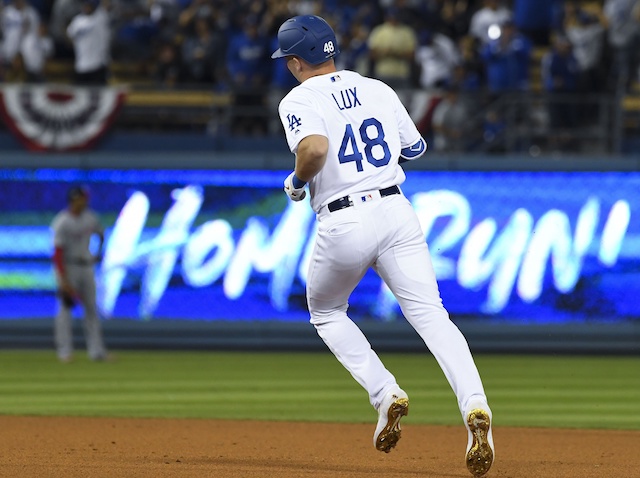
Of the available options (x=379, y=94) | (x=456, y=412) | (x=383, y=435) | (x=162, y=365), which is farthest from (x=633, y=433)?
(x=162, y=365)

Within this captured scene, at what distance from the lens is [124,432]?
8.95m

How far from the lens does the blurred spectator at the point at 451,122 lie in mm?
16734

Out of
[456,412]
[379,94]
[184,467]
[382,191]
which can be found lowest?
[456,412]

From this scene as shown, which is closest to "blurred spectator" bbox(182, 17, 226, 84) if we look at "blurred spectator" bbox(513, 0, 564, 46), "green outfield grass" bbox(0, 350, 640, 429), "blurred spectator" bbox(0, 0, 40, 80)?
"blurred spectator" bbox(0, 0, 40, 80)

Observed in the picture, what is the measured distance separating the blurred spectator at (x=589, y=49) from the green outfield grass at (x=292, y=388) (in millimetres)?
4032

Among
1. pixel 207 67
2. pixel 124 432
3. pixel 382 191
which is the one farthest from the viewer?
pixel 207 67

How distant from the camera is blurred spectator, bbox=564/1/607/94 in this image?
17.6 metres

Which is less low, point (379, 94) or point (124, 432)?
point (379, 94)

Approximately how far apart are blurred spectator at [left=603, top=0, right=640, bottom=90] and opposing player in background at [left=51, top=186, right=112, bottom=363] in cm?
783

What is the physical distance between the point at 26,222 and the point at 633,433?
10653 millimetres

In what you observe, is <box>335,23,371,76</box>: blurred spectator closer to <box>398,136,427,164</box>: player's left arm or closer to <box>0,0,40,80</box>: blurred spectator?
<box>0,0,40,80</box>: blurred spectator

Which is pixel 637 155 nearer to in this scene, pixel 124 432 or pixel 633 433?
pixel 633 433

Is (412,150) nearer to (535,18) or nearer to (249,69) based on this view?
(249,69)

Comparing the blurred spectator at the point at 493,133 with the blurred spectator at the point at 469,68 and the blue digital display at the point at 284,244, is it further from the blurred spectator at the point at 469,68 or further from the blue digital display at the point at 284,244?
the blurred spectator at the point at 469,68
